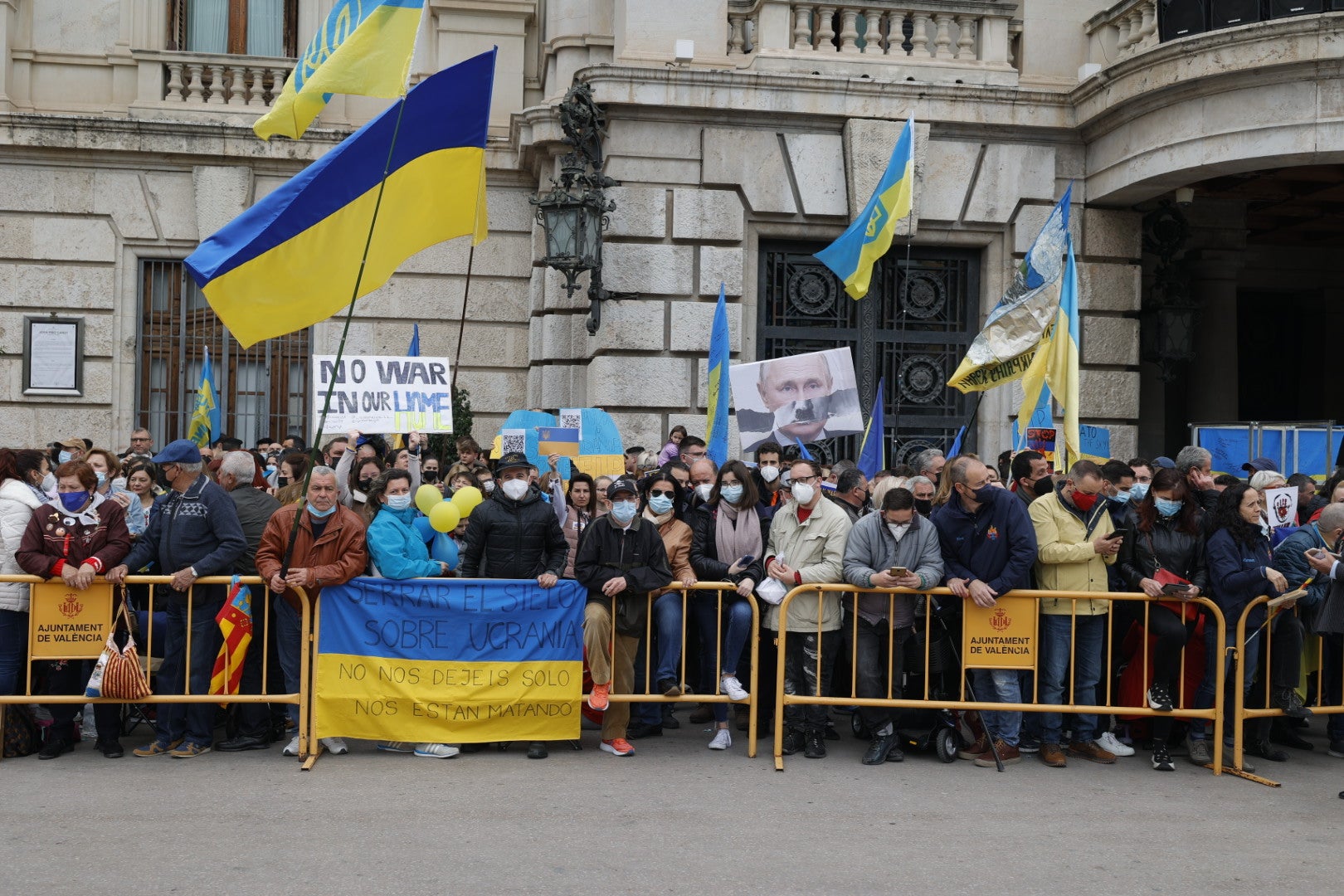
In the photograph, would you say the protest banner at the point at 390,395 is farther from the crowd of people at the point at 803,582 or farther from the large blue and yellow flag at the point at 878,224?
the large blue and yellow flag at the point at 878,224

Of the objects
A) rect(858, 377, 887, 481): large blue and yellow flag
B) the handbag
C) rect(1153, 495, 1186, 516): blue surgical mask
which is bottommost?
the handbag

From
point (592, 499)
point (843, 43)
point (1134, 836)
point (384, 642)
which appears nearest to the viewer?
point (1134, 836)

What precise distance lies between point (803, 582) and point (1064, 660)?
159cm

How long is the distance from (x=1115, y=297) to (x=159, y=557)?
10596mm

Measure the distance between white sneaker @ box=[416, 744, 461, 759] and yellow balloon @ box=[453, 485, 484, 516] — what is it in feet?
4.85

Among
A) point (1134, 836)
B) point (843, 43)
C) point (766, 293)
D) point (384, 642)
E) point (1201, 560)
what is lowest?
point (1134, 836)

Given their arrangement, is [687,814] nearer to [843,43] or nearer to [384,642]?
[384,642]

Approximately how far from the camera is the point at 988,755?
7.86 m

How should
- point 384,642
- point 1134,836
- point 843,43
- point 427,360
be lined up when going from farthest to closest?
point 843,43
point 427,360
point 384,642
point 1134,836

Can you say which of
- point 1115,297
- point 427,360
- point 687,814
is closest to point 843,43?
point 1115,297

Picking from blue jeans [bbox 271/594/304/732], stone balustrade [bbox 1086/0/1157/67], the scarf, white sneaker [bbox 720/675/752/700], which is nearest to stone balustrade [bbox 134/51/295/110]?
stone balustrade [bbox 1086/0/1157/67]

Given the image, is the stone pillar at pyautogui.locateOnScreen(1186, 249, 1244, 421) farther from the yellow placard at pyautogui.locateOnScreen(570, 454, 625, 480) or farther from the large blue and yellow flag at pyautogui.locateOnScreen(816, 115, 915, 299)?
the yellow placard at pyautogui.locateOnScreen(570, 454, 625, 480)

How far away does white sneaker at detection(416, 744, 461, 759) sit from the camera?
302 inches

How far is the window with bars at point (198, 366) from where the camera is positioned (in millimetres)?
15805
